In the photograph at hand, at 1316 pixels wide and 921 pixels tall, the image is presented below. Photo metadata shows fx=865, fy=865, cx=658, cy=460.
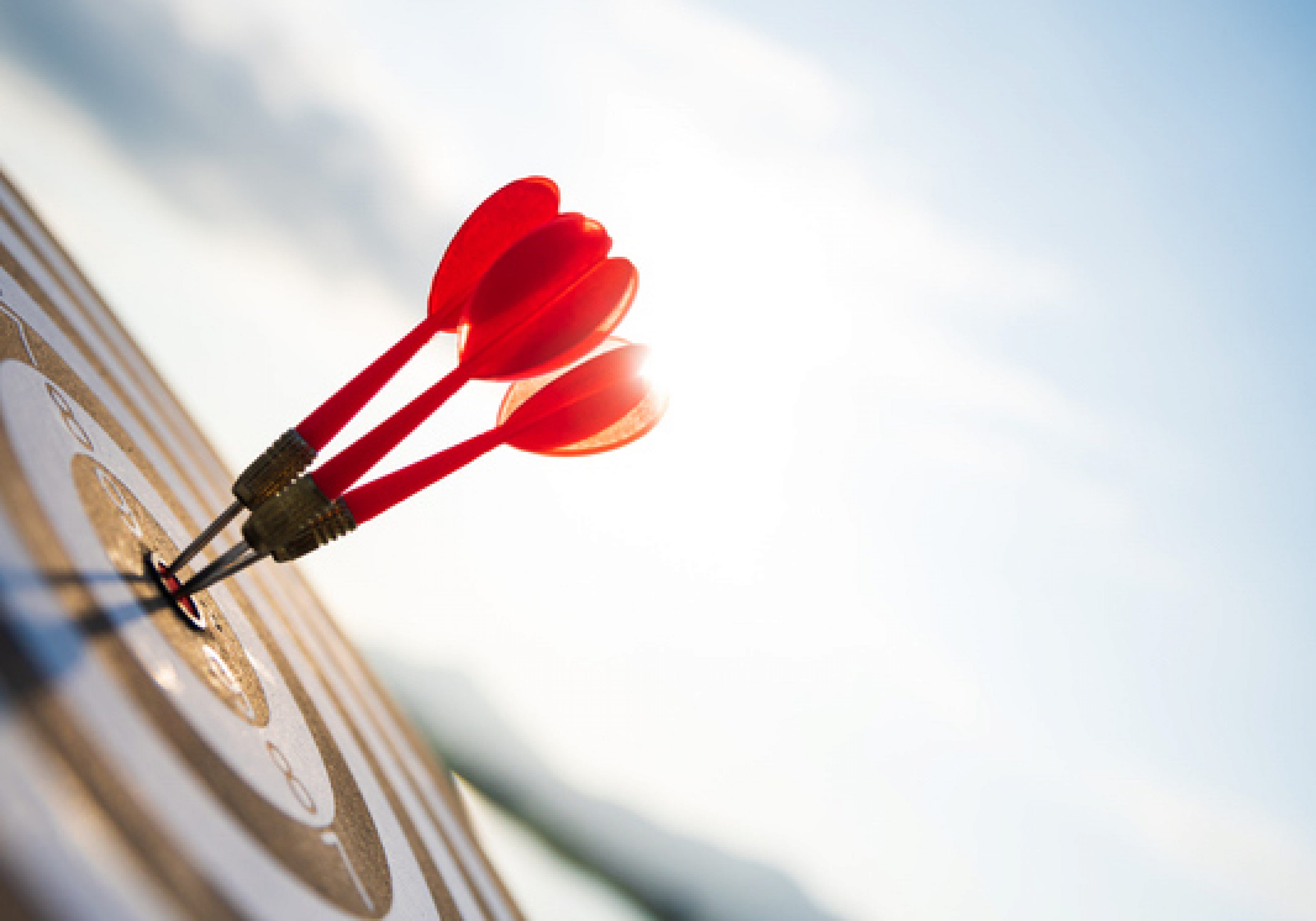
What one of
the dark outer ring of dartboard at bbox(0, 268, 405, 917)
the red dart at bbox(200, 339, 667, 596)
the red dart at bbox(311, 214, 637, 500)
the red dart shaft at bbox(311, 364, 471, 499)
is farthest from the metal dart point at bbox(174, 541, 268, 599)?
the red dart at bbox(311, 214, 637, 500)

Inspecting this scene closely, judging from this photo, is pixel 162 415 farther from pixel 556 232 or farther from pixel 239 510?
pixel 556 232

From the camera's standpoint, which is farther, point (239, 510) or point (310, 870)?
point (239, 510)

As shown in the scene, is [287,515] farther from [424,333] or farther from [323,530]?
[424,333]

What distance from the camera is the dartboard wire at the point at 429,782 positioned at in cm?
305

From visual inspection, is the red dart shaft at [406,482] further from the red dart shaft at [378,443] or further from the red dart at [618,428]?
the red dart at [618,428]

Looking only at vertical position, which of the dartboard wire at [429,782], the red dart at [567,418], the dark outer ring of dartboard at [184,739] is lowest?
the dark outer ring of dartboard at [184,739]

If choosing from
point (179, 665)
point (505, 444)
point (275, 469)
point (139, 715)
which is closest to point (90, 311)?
point (275, 469)

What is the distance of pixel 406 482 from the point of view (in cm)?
176

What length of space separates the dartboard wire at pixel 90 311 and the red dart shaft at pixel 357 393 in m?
1.71

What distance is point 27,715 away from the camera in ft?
3.86

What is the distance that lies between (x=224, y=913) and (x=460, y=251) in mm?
1422

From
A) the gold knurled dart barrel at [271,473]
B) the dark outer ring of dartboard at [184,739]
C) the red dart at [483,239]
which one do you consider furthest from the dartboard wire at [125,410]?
the red dart at [483,239]

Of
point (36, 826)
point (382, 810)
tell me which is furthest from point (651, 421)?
point (382, 810)

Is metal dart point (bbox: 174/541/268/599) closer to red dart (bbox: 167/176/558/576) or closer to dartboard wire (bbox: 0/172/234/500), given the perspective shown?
red dart (bbox: 167/176/558/576)
